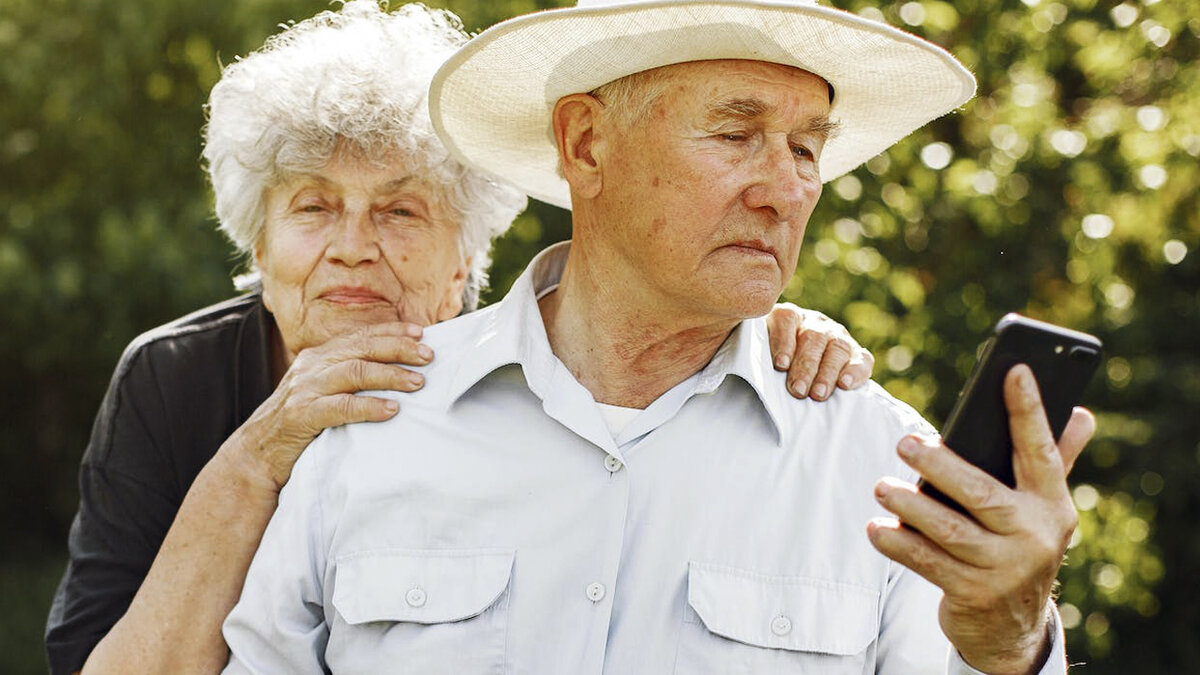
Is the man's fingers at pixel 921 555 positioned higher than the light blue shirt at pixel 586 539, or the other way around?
the man's fingers at pixel 921 555

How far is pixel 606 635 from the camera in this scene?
2225 mm

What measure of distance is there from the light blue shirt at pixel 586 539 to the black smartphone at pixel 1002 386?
0.56 m

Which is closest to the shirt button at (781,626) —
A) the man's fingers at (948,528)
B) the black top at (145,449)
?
the man's fingers at (948,528)

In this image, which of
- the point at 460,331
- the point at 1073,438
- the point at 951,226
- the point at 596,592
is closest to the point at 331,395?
the point at 460,331

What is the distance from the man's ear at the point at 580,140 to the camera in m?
2.49

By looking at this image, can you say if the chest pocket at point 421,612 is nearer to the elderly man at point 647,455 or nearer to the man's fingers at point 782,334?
the elderly man at point 647,455

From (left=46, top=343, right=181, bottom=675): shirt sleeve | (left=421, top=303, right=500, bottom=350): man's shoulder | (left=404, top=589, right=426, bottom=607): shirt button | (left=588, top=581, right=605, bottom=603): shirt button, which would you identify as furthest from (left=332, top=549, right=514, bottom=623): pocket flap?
(left=46, top=343, right=181, bottom=675): shirt sleeve

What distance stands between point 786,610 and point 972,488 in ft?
2.02

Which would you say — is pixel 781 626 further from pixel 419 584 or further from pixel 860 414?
pixel 419 584

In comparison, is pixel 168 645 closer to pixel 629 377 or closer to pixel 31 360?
pixel 629 377

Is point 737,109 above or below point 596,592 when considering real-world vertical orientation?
above

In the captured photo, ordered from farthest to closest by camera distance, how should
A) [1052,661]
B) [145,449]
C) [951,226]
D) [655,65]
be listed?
[951,226], [145,449], [655,65], [1052,661]

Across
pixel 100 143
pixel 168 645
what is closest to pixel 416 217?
pixel 168 645

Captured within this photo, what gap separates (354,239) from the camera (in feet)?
9.29
